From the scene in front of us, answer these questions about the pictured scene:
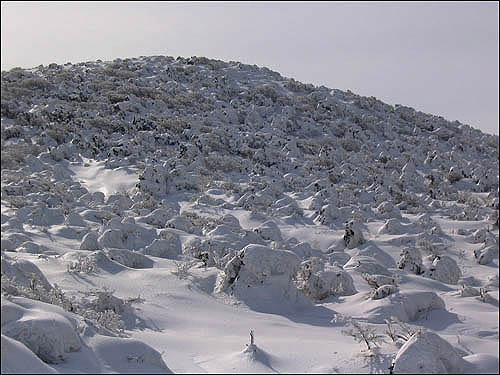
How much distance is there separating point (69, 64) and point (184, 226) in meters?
21.4

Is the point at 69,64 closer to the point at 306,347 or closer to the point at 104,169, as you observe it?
the point at 104,169

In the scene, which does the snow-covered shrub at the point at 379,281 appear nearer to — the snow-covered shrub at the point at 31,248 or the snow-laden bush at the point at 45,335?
the snow-laden bush at the point at 45,335

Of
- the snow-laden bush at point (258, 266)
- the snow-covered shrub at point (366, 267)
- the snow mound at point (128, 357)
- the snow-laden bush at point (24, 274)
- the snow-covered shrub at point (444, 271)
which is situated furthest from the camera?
the snow-covered shrub at point (366, 267)

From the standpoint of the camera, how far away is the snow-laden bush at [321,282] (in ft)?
20.3

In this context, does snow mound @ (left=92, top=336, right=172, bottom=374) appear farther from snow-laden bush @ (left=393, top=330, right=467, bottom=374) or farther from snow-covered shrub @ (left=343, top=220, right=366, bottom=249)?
snow-covered shrub @ (left=343, top=220, right=366, bottom=249)

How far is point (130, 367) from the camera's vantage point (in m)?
3.32

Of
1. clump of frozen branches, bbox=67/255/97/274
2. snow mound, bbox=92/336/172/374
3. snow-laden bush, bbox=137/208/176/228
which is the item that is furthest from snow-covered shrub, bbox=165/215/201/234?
snow mound, bbox=92/336/172/374

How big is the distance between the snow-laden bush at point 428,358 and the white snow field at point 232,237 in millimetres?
11

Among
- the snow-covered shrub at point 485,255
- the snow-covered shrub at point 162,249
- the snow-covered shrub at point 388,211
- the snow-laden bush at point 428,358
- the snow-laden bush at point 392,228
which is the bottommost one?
the snow-covered shrub at point 162,249

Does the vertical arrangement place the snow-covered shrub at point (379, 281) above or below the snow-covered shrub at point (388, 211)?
below

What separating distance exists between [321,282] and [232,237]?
245cm

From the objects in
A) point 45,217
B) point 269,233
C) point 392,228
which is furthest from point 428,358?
point 45,217

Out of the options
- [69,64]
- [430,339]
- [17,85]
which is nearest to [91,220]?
[430,339]

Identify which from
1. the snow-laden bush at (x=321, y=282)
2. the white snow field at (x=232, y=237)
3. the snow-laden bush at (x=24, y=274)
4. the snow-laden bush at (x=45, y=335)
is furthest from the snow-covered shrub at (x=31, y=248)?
the snow-laden bush at (x=45, y=335)
